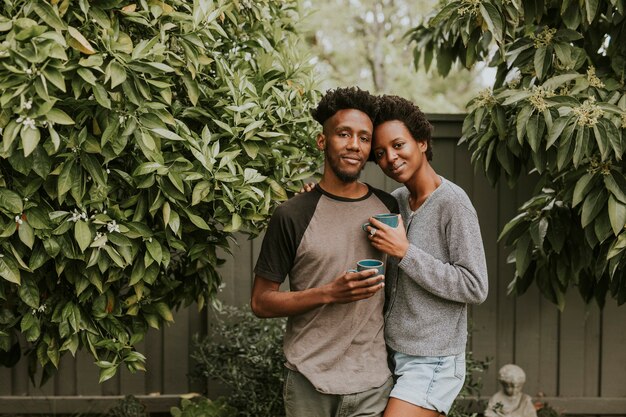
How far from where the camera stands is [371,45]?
1529cm

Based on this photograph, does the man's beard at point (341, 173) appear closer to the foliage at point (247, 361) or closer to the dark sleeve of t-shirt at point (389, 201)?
the dark sleeve of t-shirt at point (389, 201)

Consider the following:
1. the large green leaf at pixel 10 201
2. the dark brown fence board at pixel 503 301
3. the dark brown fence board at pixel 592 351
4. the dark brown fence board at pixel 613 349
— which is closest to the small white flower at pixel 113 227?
the large green leaf at pixel 10 201

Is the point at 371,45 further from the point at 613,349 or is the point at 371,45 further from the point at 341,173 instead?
the point at 341,173

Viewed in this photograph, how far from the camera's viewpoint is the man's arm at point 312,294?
2344 millimetres

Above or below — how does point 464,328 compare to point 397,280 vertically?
below

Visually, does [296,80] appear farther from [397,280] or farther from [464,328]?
[464,328]

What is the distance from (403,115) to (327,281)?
73 cm

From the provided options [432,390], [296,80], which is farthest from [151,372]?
[432,390]

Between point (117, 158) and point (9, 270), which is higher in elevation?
point (117, 158)

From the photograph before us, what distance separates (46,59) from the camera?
7.58ft

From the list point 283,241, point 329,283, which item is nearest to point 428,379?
point 329,283

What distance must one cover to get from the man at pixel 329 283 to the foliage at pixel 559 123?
→ 0.80 m

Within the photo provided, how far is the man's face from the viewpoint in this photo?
8.73 feet

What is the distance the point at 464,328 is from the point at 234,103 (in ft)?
4.43
